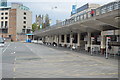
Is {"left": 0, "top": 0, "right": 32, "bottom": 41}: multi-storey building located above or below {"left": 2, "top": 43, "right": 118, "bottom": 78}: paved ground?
above

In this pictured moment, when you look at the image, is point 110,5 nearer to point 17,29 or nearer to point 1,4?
point 17,29

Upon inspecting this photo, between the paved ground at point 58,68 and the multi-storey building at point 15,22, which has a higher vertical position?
the multi-storey building at point 15,22

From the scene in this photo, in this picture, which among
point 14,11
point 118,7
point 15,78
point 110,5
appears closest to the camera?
point 15,78

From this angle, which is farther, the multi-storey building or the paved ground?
the multi-storey building

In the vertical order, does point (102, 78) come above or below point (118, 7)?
below

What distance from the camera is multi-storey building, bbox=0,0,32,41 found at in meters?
Answer: 129

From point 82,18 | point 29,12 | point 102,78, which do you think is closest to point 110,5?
point 82,18

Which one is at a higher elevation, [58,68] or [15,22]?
[15,22]

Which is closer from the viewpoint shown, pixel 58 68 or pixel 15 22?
pixel 58 68

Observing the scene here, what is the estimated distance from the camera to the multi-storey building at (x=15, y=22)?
424 ft

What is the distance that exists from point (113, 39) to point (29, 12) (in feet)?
342

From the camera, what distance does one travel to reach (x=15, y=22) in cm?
12850

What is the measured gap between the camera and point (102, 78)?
42.9ft

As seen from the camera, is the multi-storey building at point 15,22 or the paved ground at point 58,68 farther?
the multi-storey building at point 15,22
